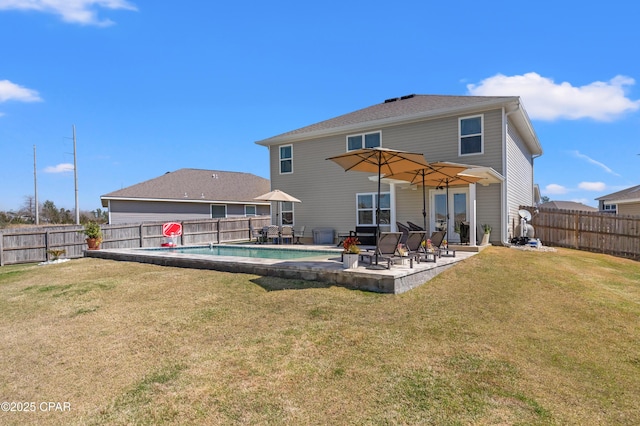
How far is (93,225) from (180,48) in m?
8.39

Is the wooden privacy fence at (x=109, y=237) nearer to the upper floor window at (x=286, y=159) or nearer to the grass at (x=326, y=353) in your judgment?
the upper floor window at (x=286, y=159)

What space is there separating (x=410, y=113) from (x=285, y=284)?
974 cm

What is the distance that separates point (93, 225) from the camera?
13.9m

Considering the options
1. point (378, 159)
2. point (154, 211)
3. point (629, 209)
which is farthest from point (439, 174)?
point (629, 209)

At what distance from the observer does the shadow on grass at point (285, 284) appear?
22.7 ft

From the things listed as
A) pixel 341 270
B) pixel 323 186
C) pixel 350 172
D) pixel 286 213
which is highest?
pixel 350 172

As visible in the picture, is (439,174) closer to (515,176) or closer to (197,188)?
(515,176)

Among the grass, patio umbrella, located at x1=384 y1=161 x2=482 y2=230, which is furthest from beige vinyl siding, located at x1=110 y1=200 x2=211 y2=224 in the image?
patio umbrella, located at x1=384 y1=161 x2=482 y2=230

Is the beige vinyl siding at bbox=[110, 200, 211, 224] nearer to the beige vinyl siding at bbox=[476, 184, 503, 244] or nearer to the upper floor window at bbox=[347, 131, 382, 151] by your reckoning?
the upper floor window at bbox=[347, 131, 382, 151]

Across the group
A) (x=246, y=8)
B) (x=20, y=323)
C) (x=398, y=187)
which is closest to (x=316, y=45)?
(x=246, y=8)

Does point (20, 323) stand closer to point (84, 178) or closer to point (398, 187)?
point (398, 187)

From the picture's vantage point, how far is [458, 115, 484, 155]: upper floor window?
12.5m

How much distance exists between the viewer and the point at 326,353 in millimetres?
4164

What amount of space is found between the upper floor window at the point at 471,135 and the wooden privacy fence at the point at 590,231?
4173mm
